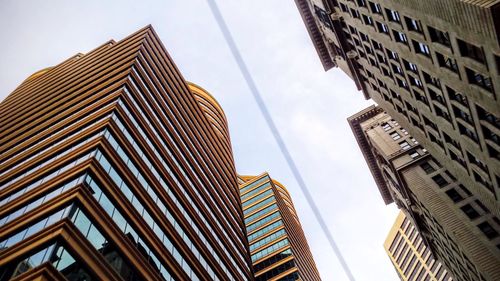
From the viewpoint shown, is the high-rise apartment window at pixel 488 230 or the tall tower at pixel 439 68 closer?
the tall tower at pixel 439 68

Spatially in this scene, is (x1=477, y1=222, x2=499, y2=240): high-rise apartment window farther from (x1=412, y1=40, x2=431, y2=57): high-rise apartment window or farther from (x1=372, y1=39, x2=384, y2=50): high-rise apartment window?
(x1=412, y1=40, x2=431, y2=57): high-rise apartment window

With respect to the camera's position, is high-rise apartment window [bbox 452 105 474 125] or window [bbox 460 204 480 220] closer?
high-rise apartment window [bbox 452 105 474 125]

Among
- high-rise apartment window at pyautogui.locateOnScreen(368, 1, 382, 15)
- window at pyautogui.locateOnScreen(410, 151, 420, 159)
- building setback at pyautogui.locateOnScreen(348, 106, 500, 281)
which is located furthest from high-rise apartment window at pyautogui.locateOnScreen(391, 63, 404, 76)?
window at pyautogui.locateOnScreen(410, 151, 420, 159)

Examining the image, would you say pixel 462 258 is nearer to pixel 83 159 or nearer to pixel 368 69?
pixel 368 69

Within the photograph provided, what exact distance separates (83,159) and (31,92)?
30781 millimetres

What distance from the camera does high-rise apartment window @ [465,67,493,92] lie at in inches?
824

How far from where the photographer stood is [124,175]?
28.9 meters

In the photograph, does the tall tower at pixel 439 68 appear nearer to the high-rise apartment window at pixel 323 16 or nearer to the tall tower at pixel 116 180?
the high-rise apartment window at pixel 323 16

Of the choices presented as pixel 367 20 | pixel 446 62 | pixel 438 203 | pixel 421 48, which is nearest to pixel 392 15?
pixel 421 48

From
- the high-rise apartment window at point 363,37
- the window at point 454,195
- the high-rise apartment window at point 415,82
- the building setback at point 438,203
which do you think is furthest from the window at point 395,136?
the high-rise apartment window at point 415,82

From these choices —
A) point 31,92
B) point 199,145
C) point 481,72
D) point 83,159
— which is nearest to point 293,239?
point 199,145

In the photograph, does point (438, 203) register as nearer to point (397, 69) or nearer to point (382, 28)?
point (397, 69)

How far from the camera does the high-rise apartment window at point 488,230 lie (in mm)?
39188

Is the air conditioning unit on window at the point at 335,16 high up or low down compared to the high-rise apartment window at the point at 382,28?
up
